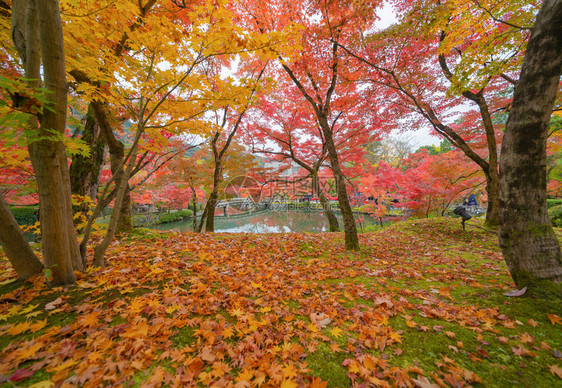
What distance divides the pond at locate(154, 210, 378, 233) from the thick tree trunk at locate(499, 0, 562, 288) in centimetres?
1075

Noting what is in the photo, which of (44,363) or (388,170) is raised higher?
(388,170)

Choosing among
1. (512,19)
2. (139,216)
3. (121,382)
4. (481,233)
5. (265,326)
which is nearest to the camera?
(121,382)

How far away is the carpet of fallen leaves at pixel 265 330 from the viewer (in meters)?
1.32

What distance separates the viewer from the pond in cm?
1360

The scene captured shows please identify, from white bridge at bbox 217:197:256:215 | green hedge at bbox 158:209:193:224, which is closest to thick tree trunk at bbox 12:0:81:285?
green hedge at bbox 158:209:193:224

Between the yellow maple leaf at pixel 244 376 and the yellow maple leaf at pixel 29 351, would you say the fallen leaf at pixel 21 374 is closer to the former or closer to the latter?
the yellow maple leaf at pixel 29 351

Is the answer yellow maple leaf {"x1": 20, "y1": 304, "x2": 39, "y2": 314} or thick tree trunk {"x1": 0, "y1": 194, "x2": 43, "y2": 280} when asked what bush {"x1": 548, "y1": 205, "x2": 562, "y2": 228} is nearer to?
yellow maple leaf {"x1": 20, "y1": 304, "x2": 39, "y2": 314}

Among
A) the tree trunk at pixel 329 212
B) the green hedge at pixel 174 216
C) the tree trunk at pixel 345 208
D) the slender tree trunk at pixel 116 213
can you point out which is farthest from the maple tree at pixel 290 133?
the green hedge at pixel 174 216

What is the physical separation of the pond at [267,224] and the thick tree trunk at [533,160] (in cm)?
1075

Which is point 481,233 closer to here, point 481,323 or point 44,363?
point 481,323

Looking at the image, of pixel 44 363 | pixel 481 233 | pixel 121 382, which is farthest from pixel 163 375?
pixel 481 233

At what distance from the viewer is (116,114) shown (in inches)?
190

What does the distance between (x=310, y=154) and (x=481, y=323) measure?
30.4ft

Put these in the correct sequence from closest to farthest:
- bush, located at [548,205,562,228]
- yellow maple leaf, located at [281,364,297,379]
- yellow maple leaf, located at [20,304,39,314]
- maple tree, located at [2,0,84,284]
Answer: yellow maple leaf, located at [281,364,297,379], yellow maple leaf, located at [20,304,39,314], maple tree, located at [2,0,84,284], bush, located at [548,205,562,228]
